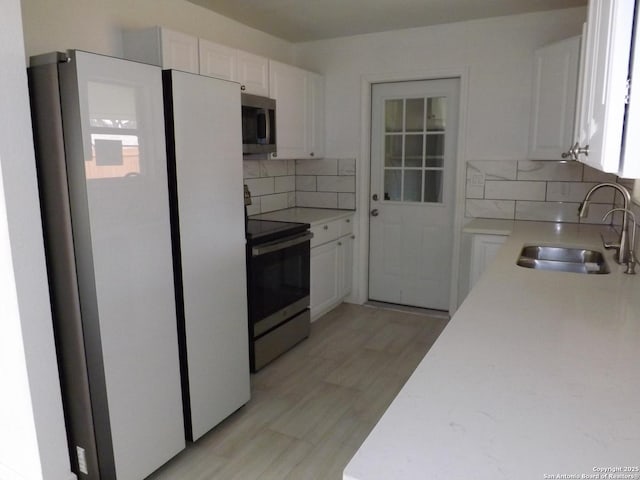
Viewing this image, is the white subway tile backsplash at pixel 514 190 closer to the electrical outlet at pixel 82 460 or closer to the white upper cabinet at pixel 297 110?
the white upper cabinet at pixel 297 110

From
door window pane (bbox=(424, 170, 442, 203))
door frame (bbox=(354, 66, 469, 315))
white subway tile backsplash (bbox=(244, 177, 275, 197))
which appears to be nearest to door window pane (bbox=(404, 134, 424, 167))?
door window pane (bbox=(424, 170, 442, 203))

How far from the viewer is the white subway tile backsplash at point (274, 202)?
405cm

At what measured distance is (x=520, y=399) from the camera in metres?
0.96

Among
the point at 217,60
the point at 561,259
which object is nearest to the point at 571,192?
the point at 561,259

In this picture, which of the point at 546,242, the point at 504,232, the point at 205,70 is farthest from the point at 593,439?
the point at 205,70

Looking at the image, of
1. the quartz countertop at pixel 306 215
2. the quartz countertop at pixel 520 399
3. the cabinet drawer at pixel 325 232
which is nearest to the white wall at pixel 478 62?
the quartz countertop at pixel 306 215

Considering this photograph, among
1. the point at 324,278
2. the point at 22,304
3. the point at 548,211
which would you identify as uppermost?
the point at 548,211

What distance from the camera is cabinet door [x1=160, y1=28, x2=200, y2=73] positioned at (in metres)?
2.62

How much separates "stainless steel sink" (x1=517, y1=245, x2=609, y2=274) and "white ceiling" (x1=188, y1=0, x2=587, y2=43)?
170 centimetres

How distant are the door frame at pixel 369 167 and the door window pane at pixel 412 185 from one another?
336mm

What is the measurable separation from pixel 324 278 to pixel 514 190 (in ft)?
5.47

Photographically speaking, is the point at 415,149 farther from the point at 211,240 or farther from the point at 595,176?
the point at 211,240

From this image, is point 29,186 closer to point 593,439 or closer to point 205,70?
point 205,70

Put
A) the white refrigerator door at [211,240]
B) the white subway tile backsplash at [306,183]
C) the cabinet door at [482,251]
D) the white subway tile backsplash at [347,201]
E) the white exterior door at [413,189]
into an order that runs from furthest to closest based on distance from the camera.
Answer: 1. the white subway tile backsplash at [306,183]
2. the white subway tile backsplash at [347,201]
3. the white exterior door at [413,189]
4. the cabinet door at [482,251]
5. the white refrigerator door at [211,240]
